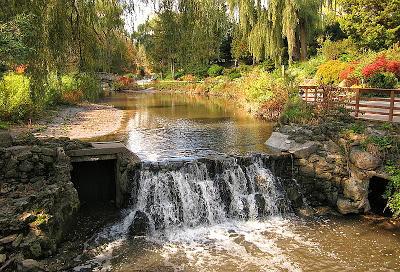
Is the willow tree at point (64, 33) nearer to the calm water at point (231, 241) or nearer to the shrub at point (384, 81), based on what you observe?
the calm water at point (231, 241)

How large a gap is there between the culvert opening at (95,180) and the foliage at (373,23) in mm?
24985

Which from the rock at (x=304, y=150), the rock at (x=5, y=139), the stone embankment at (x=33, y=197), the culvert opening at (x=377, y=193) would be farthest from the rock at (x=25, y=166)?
the culvert opening at (x=377, y=193)

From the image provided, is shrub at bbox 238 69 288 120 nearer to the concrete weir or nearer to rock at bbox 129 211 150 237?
the concrete weir

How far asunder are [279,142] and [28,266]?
9133 millimetres

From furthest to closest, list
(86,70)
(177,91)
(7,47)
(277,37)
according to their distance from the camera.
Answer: (177,91), (277,37), (86,70), (7,47)

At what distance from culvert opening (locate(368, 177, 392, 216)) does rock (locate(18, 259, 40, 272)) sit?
9248 millimetres

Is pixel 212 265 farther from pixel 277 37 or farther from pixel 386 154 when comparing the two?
pixel 277 37

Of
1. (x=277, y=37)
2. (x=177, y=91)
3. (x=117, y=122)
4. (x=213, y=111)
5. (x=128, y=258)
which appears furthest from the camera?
(x=177, y=91)

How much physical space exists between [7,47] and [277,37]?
25.6 m

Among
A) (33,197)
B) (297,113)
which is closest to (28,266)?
(33,197)

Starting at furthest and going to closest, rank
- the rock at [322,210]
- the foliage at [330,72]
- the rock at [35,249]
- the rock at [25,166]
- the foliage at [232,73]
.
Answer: the foliage at [232,73]
the foliage at [330,72]
the rock at [322,210]
the rock at [25,166]
the rock at [35,249]

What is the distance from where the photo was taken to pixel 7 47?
23.5 feet

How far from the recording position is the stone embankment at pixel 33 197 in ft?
25.0

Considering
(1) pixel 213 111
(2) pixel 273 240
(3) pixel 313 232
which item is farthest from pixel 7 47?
(1) pixel 213 111
